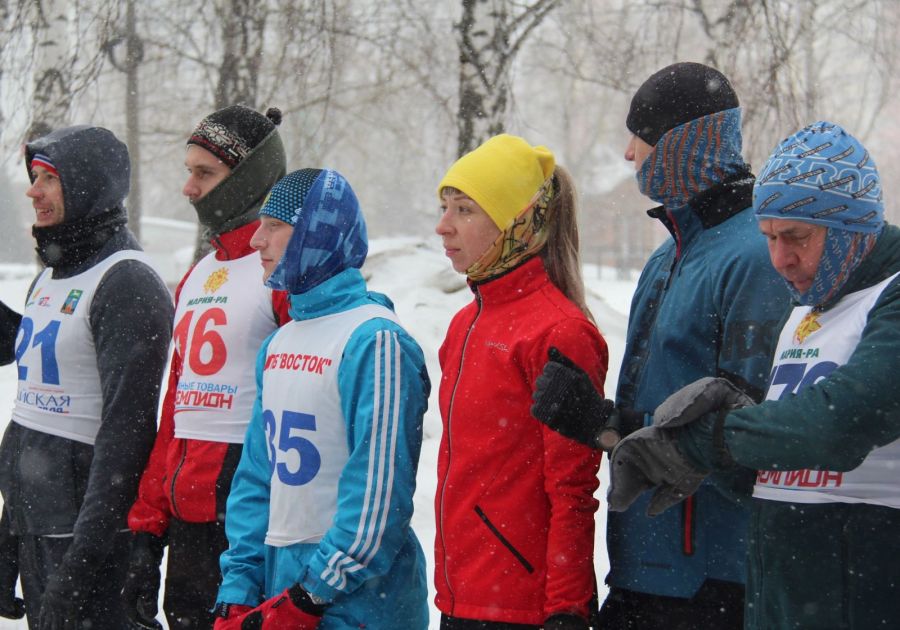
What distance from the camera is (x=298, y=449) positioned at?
2645mm

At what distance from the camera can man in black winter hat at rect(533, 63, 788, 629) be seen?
239cm

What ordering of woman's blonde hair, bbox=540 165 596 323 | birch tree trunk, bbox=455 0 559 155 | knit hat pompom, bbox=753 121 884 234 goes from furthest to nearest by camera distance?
birch tree trunk, bbox=455 0 559 155 < woman's blonde hair, bbox=540 165 596 323 < knit hat pompom, bbox=753 121 884 234

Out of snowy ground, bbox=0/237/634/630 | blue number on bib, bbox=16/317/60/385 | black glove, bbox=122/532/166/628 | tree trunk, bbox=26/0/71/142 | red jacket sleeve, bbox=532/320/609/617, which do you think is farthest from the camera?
snowy ground, bbox=0/237/634/630

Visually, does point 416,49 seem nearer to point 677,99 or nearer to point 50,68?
point 50,68

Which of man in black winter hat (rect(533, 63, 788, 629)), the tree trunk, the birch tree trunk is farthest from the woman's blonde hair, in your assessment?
the tree trunk

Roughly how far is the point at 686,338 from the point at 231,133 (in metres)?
1.84

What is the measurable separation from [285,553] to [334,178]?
3.57 ft

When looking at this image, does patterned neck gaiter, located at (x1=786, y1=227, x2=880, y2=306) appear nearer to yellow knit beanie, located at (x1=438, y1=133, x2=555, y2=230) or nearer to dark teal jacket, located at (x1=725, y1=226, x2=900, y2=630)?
dark teal jacket, located at (x1=725, y1=226, x2=900, y2=630)

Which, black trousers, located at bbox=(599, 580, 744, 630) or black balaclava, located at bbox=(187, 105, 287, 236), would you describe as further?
black balaclava, located at bbox=(187, 105, 287, 236)

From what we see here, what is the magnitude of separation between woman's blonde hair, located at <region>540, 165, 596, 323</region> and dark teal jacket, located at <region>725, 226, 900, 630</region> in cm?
95

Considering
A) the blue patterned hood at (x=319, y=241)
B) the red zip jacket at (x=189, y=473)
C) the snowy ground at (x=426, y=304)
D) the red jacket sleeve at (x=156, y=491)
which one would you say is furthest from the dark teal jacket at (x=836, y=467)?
the snowy ground at (x=426, y=304)

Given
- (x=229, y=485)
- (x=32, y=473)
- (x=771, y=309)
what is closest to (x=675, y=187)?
(x=771, y=309)

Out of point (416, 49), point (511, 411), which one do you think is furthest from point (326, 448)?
point (416, 49)

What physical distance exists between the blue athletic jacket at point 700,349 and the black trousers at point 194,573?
1321 mm
